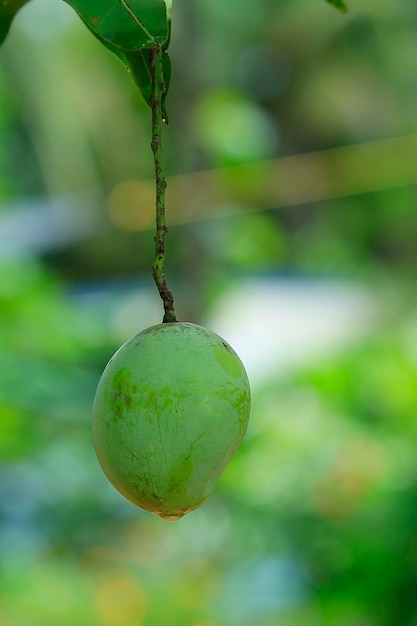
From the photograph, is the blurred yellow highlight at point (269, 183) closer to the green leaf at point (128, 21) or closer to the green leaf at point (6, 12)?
the green leaf at point (6, 12)

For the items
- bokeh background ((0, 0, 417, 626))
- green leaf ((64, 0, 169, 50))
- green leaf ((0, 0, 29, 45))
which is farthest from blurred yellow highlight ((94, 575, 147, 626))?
green leaf ((64, 0, 169, 50))

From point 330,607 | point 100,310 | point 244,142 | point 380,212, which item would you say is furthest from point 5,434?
point 380,212

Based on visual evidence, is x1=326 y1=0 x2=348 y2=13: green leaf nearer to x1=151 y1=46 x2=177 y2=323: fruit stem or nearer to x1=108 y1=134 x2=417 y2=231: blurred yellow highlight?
x1=151 y1=46 x2=177 y2=323: fruit stem

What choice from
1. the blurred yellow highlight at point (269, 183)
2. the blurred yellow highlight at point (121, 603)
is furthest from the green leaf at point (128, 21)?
the blurred yellow highlight at point (269, 183)

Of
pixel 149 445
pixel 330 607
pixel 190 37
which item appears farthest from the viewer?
pixel 190 37

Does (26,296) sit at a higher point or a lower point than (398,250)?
lower

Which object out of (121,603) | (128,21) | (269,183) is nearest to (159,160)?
(128,21)

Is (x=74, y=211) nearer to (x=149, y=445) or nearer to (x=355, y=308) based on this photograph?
(x=355, y=308)
